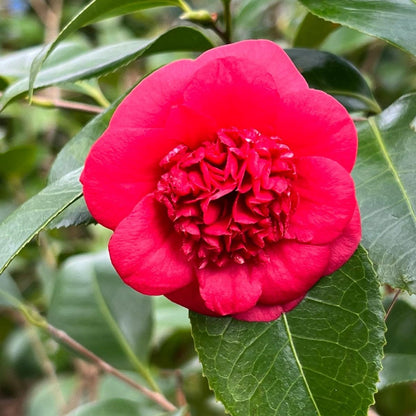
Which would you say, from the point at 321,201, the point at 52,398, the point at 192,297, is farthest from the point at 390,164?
the point at 52,398

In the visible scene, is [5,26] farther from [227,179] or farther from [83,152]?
[227,179]

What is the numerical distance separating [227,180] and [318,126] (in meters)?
0.10

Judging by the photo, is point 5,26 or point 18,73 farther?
point 5,26

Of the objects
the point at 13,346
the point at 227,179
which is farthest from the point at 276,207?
the point at 13,346

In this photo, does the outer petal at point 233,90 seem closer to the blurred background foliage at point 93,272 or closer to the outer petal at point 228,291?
A: the outer petal at point 228,291

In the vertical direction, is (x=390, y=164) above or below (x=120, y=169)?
below

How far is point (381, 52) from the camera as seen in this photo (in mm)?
2219

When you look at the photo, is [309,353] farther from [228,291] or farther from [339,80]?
[339,80]

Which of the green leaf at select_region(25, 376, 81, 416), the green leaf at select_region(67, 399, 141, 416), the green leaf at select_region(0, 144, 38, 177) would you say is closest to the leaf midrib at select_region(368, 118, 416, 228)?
the green leaf at select_region(67, 399, 141, 416)

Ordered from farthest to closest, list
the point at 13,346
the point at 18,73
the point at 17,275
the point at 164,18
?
the point at 164,18 → the point at 17,275 → the point at 13,346 → the point at 18,73

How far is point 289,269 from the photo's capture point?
59cm

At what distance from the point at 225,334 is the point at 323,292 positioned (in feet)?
0.34

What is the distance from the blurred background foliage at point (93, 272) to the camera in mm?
1217

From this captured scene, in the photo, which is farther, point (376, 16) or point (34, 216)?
point (376, 16)
